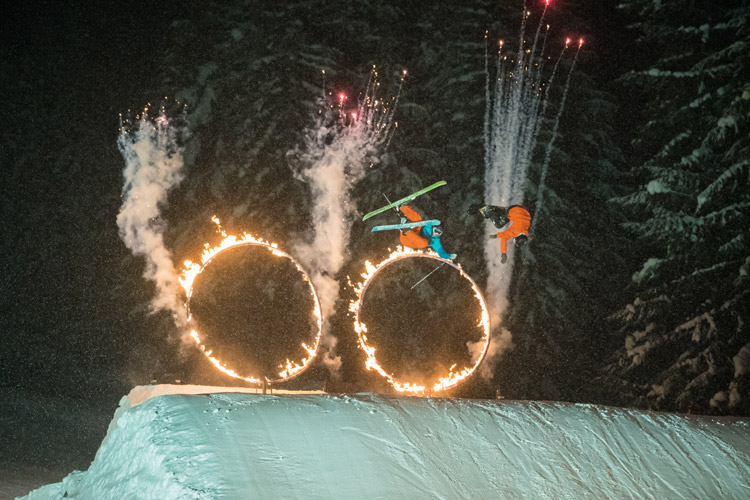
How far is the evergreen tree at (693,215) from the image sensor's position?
1353cm

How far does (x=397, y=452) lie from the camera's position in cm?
692

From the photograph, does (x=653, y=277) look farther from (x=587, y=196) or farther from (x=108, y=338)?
(x=108, y=338)

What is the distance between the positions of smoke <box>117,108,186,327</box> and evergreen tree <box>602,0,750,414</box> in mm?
12381

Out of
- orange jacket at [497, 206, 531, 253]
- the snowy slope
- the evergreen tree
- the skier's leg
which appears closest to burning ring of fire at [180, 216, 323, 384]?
the snowy slope

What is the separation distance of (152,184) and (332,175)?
18.4ft

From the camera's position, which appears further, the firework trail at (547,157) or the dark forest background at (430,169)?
the firework trail at (547,157)

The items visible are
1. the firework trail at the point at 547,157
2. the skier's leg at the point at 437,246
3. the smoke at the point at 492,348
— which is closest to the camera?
the skier's leg at the point at 437,246

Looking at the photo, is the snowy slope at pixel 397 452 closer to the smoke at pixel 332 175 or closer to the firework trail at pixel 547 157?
the firework trail at pixel 547 157

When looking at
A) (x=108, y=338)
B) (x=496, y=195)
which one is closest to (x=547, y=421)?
(x=496, y=195)

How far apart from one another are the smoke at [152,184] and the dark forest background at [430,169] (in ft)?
1.50

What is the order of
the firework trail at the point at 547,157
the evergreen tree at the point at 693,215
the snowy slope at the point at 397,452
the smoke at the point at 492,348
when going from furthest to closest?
the smoke at the point at 492,348 < the firework trail at the point at 547,157 < the evergreen tree at the point at 693,215 < the snowy slope at the point at 397,452

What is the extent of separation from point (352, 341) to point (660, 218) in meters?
9.21

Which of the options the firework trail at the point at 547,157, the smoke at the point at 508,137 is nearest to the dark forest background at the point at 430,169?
the firework trail at the point at 547,157

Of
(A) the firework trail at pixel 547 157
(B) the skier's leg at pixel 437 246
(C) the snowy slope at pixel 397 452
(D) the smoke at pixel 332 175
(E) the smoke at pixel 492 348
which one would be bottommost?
(C) the snowy slope at pixel 397 452
